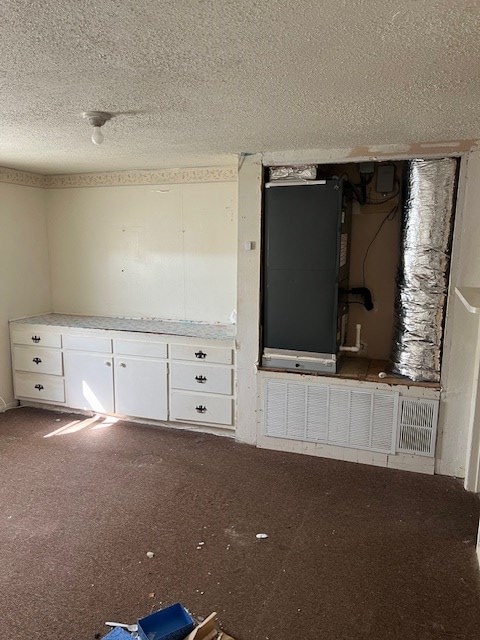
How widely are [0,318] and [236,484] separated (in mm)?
2693

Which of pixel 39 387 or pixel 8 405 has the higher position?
pixel 39 387

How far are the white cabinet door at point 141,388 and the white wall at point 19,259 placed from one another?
3.86 feet

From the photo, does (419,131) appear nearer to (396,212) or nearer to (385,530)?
(396,212)

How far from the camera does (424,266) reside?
3.08 m

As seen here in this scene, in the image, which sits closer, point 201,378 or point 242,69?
point 242,69

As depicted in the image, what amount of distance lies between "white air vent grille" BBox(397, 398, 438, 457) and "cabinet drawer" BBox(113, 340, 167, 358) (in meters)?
1.89

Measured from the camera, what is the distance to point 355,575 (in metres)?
2.20

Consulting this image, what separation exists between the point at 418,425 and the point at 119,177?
3315mm

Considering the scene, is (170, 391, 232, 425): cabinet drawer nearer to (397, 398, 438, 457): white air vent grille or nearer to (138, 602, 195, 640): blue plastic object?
(397, 398, 438, 457): white air vent grille

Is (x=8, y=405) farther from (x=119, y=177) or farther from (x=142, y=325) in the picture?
(x=119, y=177)

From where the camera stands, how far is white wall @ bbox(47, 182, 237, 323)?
409 centimetres

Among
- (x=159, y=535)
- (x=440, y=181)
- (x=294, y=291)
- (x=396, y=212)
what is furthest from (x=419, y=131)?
(x=159, y=535)

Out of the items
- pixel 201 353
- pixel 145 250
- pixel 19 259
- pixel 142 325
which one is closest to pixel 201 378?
pixel 201 353

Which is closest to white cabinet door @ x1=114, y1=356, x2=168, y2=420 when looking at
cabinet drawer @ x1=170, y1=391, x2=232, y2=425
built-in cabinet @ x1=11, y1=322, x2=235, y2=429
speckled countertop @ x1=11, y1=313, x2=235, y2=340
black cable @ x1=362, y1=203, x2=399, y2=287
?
built-in cabinet @ x1=11, y1=322, x2=235, y2=429
